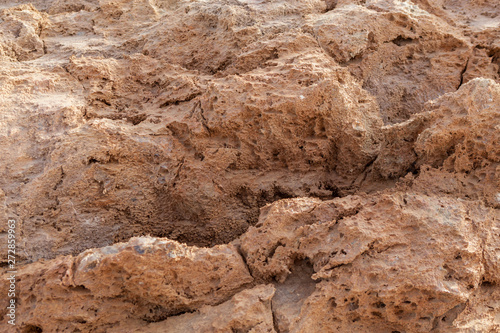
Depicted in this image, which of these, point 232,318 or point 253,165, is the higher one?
point 253,165

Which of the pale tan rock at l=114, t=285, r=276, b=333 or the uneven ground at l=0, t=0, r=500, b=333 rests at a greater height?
the uneven ground at l=0, t=0, r=500, b=333

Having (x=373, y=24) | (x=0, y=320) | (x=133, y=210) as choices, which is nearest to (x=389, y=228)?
(x=133, y=210)

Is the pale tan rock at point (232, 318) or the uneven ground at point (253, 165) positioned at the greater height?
the uneven ground at point (253, 165)

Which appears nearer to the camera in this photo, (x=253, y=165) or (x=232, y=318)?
(x=232, y=318)

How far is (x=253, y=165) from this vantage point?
114 inches

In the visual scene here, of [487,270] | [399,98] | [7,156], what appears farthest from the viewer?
[399,98]

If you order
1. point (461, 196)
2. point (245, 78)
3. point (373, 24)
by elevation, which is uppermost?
point (373, 24)

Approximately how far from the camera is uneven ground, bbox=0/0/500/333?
213cm

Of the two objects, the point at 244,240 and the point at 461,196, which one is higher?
the point at 461,196

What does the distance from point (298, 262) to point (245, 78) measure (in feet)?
4.44

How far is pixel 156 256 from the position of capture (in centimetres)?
214

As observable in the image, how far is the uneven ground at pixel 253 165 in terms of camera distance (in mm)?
2135

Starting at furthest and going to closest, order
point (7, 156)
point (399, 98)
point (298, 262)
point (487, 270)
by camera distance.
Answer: point (399, 98) < point (7, 156) < point (298, 262) < point (487, 270)

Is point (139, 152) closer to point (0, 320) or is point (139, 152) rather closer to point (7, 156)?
point (7, 156)
